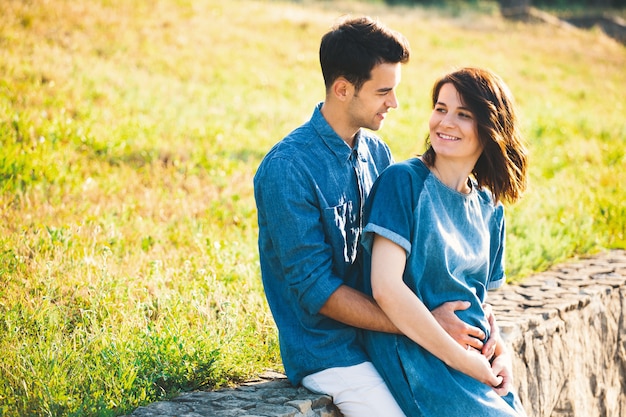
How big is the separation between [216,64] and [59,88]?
3921mm

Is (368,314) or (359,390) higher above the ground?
(368,314)

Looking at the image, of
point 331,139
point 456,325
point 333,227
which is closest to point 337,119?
point 331,139

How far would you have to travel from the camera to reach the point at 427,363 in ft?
9.34

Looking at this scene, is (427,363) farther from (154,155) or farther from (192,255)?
(154,155)

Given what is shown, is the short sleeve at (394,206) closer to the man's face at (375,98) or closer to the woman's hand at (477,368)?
the man's face at (375,98)

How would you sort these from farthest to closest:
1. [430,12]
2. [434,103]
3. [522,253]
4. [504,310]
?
[430,12], [522,253], [504,310], [434,103]

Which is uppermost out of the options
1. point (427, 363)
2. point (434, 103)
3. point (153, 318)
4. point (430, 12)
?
point (430, 12)

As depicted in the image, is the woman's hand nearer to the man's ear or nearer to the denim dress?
the denim dress

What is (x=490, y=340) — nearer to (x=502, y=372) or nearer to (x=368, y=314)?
(x=502, y=372)

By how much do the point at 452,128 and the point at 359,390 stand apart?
1.16 meters

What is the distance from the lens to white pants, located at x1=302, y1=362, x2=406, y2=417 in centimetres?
293

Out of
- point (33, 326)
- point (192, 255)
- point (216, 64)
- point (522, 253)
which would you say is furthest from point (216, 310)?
point (216, 64)

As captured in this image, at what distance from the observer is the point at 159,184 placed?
6.49 meters

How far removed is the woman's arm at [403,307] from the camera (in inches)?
107
